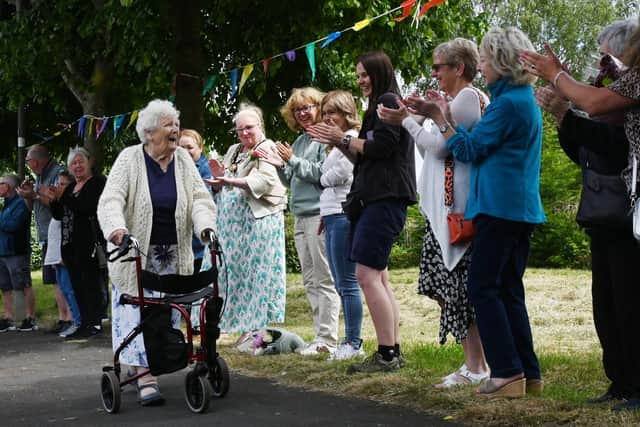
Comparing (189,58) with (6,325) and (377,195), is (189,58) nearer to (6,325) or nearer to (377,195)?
(6,325)

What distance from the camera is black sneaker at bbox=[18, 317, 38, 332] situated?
12.9 m

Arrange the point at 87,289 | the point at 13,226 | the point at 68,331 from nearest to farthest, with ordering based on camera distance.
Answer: the point at 87,289 < the point at 68,331 < the point at 13,226

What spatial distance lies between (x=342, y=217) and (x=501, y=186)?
2.50m

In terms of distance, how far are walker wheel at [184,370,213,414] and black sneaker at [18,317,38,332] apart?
684 cm

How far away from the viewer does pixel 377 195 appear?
Result: 7359 mm

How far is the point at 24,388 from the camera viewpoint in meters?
7.94

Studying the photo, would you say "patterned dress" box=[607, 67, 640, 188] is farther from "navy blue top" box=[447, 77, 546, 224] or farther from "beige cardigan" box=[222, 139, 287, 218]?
"beige cardigan" box=[222, 139, 287, 218]

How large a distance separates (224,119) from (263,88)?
15.9 ft

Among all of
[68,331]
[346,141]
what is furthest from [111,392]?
[68,331]

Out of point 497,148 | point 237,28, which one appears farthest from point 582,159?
point 237,28

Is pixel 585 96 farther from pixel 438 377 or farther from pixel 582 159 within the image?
pixel 438 377

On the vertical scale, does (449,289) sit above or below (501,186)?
below

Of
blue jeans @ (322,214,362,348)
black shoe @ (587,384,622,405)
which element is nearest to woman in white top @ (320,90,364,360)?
blue jeans @ (322,214,362,348)

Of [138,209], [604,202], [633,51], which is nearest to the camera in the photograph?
[633,51]
